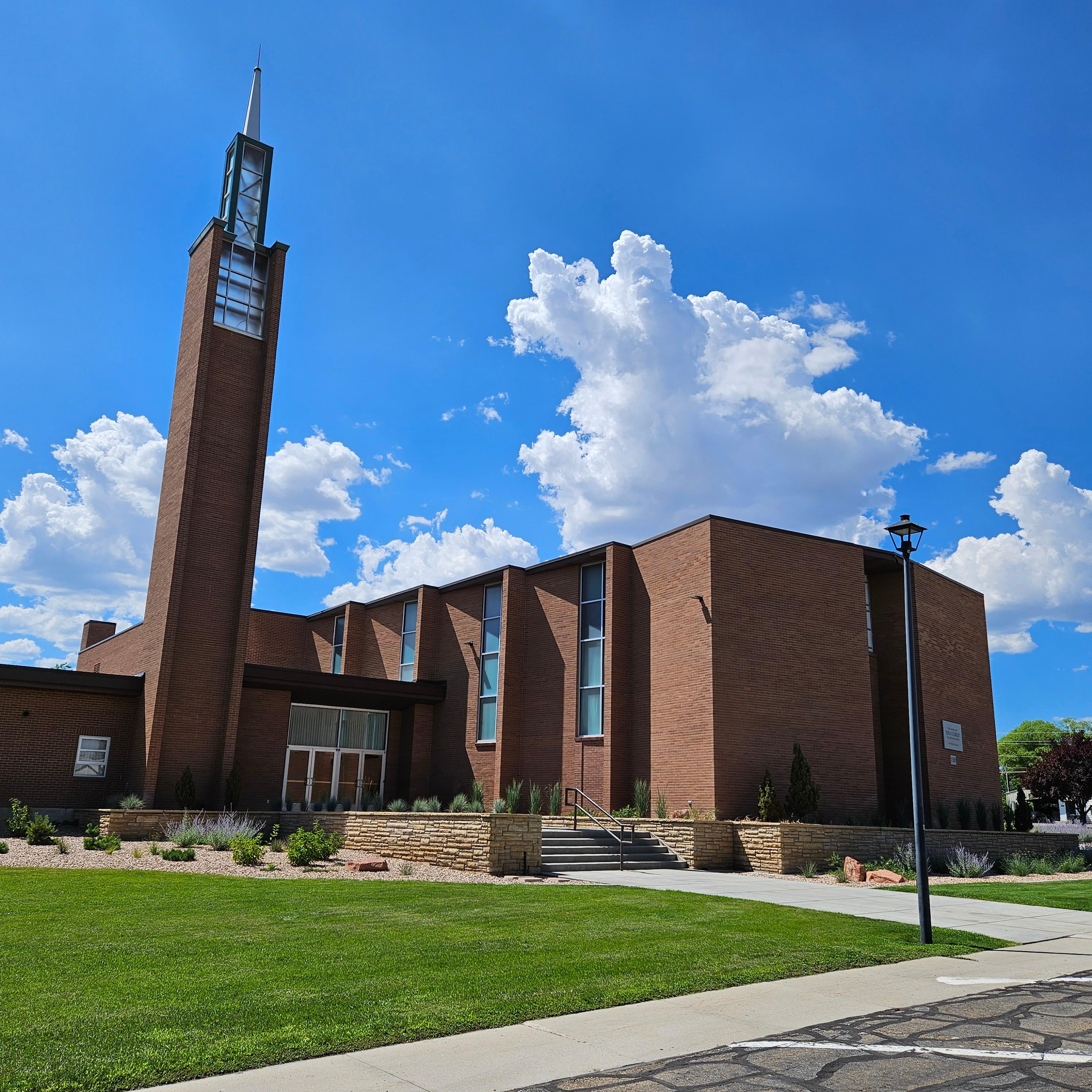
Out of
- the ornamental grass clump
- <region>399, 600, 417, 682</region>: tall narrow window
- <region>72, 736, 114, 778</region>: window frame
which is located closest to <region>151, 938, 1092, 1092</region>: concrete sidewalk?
the ornamental grass clump

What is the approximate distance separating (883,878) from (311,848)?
32.5 ft

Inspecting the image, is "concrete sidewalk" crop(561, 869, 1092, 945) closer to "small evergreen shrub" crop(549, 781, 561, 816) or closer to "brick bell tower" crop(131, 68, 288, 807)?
"small evergreen shrub" crop(549, 781, 561, 816)

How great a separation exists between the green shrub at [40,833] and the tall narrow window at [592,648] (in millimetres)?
12491

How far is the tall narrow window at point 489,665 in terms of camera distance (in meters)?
27.2

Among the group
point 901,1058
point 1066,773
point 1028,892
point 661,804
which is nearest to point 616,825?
point 661,804

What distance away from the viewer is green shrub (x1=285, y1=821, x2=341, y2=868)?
15.1 m

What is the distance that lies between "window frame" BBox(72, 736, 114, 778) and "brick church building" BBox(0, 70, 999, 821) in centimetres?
4

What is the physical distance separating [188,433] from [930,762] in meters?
22.1

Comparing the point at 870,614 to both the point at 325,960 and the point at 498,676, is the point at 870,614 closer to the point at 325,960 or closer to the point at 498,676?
the point at 498,676

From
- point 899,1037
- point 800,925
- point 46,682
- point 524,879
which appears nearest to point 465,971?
point 899,1037

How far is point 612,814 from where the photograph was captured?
2192 cm

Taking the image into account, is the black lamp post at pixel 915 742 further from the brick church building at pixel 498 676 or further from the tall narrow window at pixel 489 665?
the tall narrow window at pixel 489 665

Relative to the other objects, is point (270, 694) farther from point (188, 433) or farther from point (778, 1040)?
point (778, 1040)

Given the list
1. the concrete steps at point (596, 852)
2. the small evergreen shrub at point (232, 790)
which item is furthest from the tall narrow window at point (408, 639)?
the concrete steps at point (596, 852)
